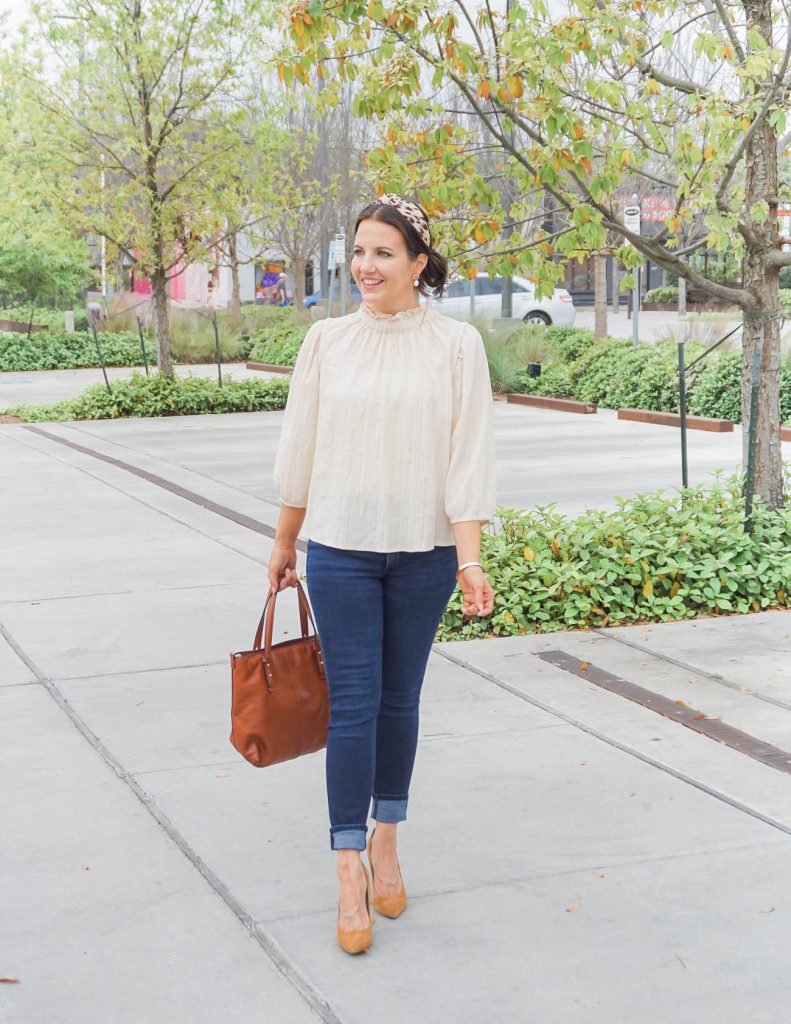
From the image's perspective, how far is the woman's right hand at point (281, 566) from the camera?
3.79m

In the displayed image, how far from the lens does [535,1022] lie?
3.17m

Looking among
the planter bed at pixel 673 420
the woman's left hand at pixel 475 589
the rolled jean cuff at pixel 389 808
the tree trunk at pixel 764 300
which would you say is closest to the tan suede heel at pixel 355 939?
the rolled jean cuff at pixel 389 808

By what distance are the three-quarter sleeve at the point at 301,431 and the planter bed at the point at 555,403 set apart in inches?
602

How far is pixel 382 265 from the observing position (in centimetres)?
355

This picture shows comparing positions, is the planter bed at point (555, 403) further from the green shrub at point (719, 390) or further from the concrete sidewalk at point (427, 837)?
the concrete sidewalk at point (427, 837)

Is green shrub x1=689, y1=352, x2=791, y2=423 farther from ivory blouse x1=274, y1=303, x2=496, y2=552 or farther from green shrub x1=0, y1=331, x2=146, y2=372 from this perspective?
green shrub x1=0, y1=331, x2=146, y2=372

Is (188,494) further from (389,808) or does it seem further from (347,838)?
(347,838)

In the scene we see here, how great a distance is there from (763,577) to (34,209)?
15931 millimetres

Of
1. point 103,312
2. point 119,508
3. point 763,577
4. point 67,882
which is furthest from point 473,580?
point 103,312

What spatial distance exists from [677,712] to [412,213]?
2626mm

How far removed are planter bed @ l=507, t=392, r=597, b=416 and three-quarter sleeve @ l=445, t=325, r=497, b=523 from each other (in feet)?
50.3

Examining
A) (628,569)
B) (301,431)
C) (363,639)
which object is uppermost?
(301,431)

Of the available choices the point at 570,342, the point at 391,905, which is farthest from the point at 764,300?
the point at 570,342

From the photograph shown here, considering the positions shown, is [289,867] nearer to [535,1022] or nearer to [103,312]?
[535,1022]
